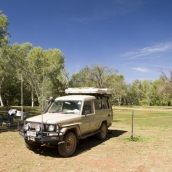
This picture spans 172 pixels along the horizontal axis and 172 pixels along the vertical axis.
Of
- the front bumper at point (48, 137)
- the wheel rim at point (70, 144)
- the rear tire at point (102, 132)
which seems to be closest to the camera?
the front bumper at point (48, 137)

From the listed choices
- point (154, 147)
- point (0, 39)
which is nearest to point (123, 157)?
point (154, 147)

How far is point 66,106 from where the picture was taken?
28.3ft

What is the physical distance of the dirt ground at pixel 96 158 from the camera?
6184mm

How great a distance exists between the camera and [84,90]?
9.67m

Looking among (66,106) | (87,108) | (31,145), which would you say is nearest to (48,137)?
(31,145)

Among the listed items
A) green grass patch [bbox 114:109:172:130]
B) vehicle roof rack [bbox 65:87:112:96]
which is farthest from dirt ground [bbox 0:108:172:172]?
green grass patch [bbox 114:109:172:130]

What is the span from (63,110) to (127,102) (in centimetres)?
7419

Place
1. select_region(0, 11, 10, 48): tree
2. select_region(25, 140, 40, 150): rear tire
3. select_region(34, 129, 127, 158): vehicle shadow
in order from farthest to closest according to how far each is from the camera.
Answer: select_region(0, 11, 10, 48): tree < select_region(25, 140, 40, 150): rear tire < select_region(34, 129, 127, 158): vehicle shadow

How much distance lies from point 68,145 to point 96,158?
1.11 m

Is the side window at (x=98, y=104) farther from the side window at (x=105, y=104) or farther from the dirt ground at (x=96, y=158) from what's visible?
the dirt ground at (x=96, y=158)

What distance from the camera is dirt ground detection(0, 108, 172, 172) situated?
618cm

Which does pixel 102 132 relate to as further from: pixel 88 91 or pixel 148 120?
pixel 148 120

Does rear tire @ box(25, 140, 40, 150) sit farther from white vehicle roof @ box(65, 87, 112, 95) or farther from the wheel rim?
white vehicle roof @ box(65, 87, 112, 95)

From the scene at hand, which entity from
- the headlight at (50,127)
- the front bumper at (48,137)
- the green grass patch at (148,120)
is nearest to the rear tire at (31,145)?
the front bumper at (48,137)
